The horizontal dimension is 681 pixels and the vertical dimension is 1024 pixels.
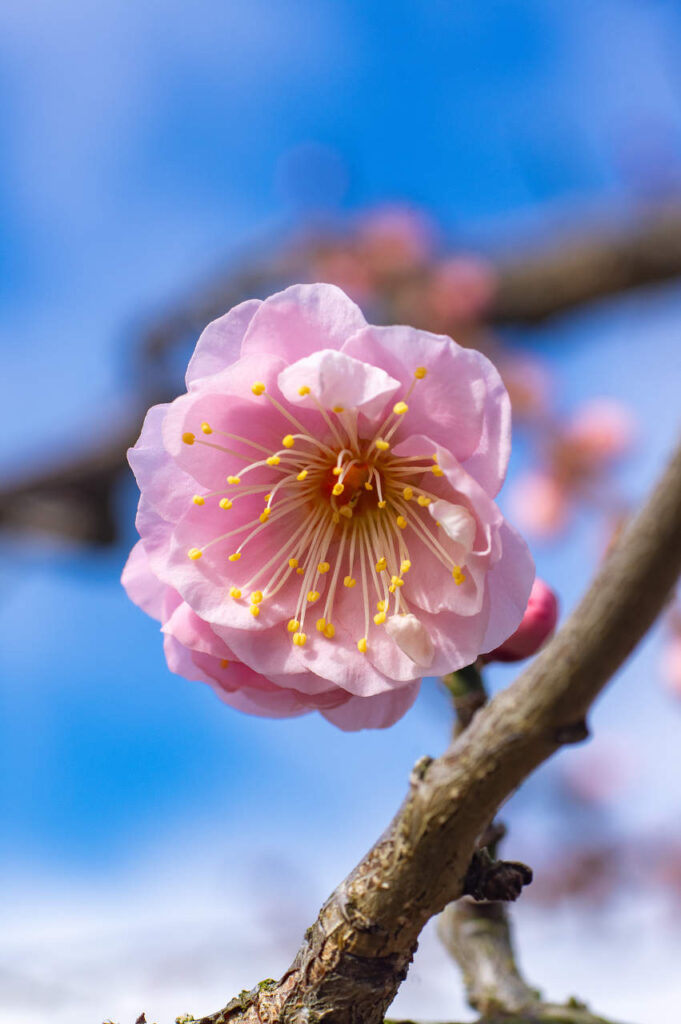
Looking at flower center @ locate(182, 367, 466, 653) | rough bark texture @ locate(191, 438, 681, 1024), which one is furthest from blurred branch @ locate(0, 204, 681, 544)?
rough bark texture @ locate(191, 438, 681, 1024)

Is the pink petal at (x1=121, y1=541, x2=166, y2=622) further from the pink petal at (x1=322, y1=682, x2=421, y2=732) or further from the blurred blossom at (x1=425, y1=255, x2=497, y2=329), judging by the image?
the blurred blossom at (x1=425, y1=255, x2=497, y2=329)

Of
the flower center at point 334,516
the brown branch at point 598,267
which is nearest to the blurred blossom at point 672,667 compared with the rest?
the brown branch at point 598,267

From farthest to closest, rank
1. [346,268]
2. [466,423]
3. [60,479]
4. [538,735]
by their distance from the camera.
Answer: [346,268] < [60,479] < [466,423] < [538,735]

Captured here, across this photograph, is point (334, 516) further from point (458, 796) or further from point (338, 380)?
point (458, 796)

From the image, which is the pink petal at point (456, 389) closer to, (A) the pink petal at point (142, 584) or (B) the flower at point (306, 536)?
(B) the flower at point (306, 536)

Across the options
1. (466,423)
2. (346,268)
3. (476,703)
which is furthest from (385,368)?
(346,268)

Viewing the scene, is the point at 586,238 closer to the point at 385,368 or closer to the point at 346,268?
the point at 346,268
